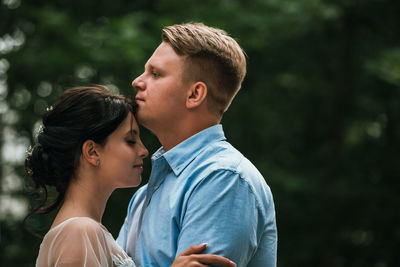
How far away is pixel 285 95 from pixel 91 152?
852 cm

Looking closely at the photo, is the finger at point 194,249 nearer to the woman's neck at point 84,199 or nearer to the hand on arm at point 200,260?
the hand on arm at point 200,260

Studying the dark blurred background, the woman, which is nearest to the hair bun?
the woman

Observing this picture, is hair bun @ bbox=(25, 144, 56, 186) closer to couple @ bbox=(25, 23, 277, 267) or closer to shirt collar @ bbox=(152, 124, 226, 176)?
couple @ bbox=(25, 23, 277, 267)

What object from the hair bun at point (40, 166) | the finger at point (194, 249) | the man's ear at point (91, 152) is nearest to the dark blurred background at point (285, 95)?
the hair bun at point (40, 166)

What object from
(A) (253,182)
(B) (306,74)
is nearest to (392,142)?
(B) (306,74)

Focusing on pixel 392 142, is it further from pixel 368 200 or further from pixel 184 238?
pixel 184 238

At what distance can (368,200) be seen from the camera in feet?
32.3

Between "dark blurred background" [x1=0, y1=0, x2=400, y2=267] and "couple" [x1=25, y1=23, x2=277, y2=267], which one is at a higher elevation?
"couple" [x1=25, y1=23, x2=277, y2=267]

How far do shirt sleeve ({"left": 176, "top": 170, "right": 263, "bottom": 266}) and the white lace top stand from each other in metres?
0.37

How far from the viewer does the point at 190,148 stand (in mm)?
2570

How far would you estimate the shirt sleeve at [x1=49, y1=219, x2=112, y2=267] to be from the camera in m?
2.34

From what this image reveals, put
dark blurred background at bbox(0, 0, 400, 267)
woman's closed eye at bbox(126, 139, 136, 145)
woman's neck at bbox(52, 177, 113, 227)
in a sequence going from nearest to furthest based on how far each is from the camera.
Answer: woman's neck at bbox(52, 177, 113, 227), woman's closed eye at bbox(126, 139, 136, 145), dark blurred background at bbox(0, 0, 400, 267)

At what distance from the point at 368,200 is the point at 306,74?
2517 millimetres

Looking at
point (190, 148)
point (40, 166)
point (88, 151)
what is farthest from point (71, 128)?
Result: point (190, 148)
